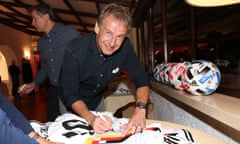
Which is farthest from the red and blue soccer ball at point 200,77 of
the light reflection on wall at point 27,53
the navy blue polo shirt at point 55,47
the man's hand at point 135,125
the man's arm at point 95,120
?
the light reflection on wall at point 27,53

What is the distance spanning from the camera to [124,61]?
5.00ft

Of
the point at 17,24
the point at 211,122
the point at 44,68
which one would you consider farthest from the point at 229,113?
the point at 17,24

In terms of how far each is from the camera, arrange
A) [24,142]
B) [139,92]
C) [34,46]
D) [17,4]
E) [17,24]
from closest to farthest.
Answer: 1. [24,142]
2. [139,92]
3. [17,4]
4. [17,24]
5. [34,46]

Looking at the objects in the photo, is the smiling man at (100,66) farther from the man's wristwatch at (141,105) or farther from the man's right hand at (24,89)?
the man's right hand at (24,89)

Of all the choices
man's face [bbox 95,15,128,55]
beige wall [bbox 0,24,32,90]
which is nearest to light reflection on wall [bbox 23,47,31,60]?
beige wall [bbox 0,24,32,90]

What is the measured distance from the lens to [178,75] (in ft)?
5.02

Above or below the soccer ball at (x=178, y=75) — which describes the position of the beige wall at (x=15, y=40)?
above

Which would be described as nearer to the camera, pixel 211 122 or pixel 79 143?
pixel 79 143

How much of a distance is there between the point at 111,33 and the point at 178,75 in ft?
1.90

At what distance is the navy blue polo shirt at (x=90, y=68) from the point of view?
4.23 ft

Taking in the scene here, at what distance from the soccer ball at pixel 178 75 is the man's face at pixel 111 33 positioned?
18.3 inches

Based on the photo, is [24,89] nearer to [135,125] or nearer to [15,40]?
[135,125]

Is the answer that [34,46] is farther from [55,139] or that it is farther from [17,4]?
[55,139]

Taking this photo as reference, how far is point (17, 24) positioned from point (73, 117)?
10.6m
